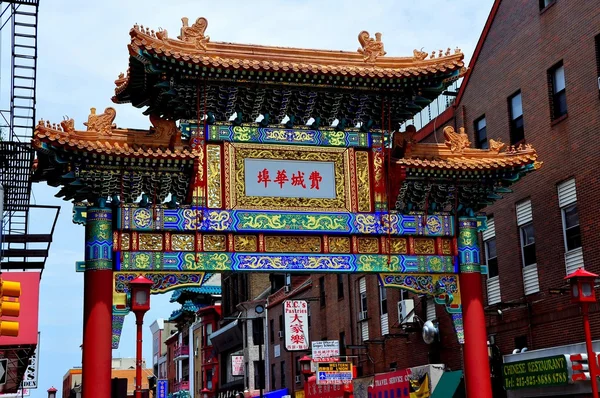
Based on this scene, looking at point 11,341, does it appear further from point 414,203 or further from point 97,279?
point 414,203

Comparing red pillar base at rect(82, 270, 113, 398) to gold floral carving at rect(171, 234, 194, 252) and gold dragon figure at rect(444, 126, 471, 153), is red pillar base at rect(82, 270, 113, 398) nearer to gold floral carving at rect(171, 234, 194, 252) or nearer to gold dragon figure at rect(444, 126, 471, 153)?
gold floral carving at rect(171, 234, 194, 252)

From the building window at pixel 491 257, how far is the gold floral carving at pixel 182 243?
11.6 metres

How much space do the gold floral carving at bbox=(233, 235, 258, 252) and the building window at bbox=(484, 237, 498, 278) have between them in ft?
33.4

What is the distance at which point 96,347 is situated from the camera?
779 inches

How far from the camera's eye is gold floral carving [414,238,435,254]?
2253cm

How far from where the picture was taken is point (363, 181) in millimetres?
22391

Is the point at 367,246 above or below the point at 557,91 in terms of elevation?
below

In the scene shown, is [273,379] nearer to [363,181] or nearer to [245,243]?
[363,181]

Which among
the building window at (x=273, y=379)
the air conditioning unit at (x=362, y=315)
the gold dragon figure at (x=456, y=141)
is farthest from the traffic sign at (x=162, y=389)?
the gold dragon figure at (x=456, y=141)

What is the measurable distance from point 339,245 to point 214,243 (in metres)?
3.14

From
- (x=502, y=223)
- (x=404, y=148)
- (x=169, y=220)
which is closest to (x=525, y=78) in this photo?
(x=502, y=223)

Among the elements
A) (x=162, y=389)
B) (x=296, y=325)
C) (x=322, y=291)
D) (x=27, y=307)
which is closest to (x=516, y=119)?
(x=27, y=307)

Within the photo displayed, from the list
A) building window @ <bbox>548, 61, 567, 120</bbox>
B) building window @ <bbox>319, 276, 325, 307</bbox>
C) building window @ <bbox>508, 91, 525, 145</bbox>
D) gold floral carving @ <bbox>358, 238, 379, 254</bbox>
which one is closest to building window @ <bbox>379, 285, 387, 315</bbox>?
building window @ <bbox>319, 276, 325, 307</bbox>

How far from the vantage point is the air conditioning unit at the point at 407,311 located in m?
32.0
